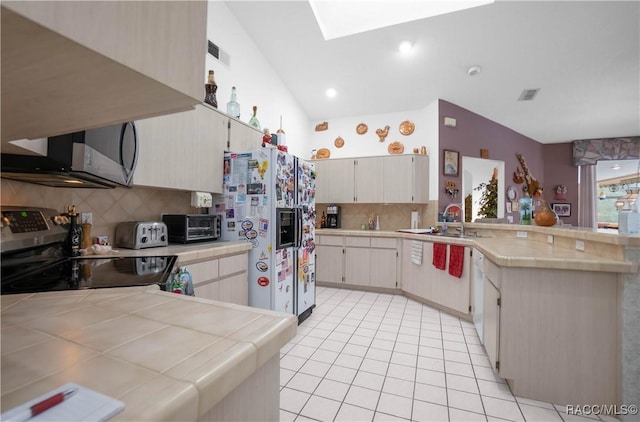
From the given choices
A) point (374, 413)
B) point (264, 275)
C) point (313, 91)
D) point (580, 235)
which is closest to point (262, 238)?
point (264, 275)

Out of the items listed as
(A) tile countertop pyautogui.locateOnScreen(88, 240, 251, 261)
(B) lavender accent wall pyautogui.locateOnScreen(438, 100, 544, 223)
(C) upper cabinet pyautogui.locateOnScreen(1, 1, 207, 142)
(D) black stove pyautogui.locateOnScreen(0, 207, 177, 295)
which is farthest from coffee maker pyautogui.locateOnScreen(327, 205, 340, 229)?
(C) upper cabinet pyautogui.locateOnScreen(1, 1, 207, 142)

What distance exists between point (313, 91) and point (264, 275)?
312 cm

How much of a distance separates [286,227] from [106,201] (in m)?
1.47

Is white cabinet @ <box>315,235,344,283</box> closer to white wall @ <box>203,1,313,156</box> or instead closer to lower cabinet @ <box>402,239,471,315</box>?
lower cabinet @ <box>402,239,471,315</box>

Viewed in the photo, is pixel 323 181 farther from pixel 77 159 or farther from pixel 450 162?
pixel 77 159

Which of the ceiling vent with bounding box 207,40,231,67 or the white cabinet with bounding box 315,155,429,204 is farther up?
the ceiling vent with bounding box 207,40,231,67

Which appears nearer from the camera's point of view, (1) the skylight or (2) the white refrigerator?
A: (2) the white refrigerator

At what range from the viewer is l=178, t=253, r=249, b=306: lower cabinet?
2043 mm

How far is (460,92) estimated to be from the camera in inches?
163

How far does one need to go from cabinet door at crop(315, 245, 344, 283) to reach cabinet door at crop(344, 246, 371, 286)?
8 centimetres

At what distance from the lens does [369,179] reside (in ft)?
14.7

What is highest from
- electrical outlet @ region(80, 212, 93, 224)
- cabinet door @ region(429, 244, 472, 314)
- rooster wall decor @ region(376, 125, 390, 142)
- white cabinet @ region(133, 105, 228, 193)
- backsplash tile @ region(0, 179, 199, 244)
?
rooster wall decor @ region(376, 125, 390, 142)

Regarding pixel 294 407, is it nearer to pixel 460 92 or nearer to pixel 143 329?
pixel 143 329

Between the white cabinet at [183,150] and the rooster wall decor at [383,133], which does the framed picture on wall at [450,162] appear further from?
the white cabinet at [183,150]
